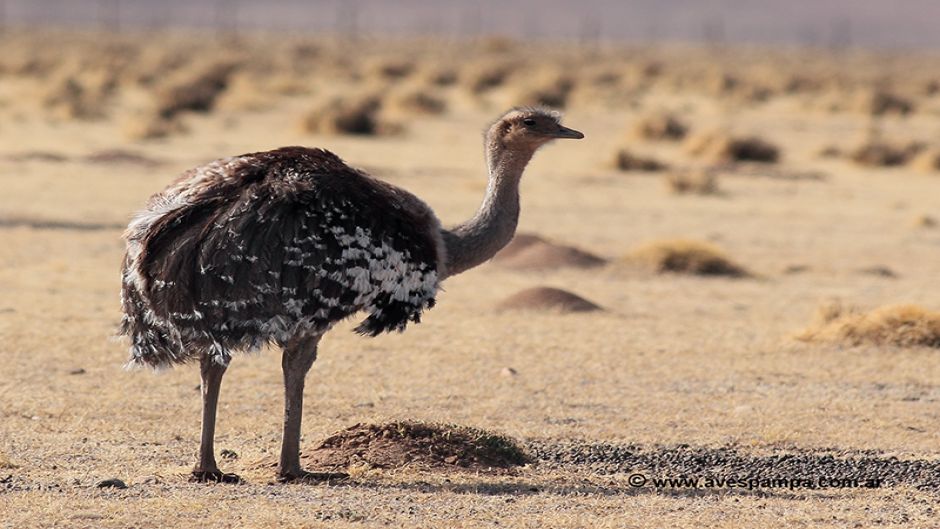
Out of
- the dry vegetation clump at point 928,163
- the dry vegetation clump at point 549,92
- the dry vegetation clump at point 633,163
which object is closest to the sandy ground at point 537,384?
the dry vegetation clump at point 633,163

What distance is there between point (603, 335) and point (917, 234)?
936cm

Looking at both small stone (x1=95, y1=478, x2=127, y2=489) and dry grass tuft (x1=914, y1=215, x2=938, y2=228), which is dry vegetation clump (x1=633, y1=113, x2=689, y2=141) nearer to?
dry grass tuft (x1=914, y1=215, x2=938, y2=228)

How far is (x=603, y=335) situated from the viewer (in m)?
13.6

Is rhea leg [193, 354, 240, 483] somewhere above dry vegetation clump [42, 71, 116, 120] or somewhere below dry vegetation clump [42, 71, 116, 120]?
below

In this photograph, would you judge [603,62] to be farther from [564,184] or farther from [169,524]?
[169,524]

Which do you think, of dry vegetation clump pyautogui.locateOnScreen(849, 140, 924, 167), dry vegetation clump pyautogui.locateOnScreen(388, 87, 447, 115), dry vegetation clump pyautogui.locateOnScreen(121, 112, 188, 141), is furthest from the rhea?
dry vegetation clump pyautogui.locateOnScreen(388, 87, 447, 115)

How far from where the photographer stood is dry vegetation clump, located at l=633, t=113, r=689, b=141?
36.4m

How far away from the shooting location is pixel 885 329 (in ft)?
43.9

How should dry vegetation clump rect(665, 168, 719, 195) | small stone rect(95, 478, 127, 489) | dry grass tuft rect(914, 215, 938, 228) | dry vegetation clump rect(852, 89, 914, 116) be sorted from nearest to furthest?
small stone rect(95, 478, 127, 489)
dry grass tuft rect(914, 215, 938, 228)
dry vegetation clump rect(665, 168, 719, 195)
dry vegetation clump rect(852, 89, 914, 116)

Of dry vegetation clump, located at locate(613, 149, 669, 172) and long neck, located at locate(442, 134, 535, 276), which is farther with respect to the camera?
dry vegetation clump, located at locate(613, 149, 669, 172)

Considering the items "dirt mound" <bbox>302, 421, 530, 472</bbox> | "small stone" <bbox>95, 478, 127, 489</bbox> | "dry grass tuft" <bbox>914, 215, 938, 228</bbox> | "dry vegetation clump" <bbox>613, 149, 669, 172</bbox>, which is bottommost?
"small stone" <bbox>95, 478, 127, 489</bbox>

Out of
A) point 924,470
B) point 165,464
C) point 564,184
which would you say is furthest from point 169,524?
point 564,184

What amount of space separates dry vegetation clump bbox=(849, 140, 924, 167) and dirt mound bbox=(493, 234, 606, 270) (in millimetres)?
14989

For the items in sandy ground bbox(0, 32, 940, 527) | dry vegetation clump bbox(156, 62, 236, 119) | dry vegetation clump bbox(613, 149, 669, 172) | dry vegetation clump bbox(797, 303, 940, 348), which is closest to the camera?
sandy ground bbox(0, 32, 940, 527)
